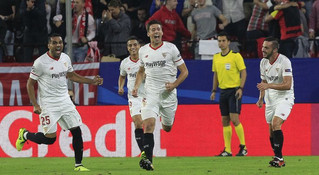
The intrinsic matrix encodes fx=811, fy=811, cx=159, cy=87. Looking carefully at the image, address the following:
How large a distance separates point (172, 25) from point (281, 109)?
5.22m

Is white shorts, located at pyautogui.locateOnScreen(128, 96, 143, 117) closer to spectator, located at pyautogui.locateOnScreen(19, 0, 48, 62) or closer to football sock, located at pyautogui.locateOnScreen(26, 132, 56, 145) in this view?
football sock, located at pyautogui.locateOnScreen(26, 132, 56, 145)

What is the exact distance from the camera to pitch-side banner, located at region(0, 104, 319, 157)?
16047 millimetres

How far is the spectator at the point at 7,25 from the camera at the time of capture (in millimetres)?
17969

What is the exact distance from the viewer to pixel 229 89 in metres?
15.4

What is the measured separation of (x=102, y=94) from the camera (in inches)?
692

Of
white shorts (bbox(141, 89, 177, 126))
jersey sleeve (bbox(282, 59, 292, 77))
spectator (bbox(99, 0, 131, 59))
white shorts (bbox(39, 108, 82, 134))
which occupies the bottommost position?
white shorts (bbox(39, 108, 82, 134))

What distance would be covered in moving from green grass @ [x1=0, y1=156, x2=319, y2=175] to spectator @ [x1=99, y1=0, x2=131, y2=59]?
3592 mm

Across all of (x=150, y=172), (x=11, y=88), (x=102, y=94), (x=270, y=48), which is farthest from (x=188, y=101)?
(x=150, y=172)

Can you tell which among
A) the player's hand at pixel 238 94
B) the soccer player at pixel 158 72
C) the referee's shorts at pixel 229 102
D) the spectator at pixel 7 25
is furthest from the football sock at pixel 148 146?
the spectator at pixel 7 25

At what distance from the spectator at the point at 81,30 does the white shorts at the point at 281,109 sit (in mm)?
5854

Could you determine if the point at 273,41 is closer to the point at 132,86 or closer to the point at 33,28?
the point at 132,86

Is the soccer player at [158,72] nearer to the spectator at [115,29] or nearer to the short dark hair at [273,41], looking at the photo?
the short dark hair at [273,41]

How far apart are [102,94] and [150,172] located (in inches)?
260

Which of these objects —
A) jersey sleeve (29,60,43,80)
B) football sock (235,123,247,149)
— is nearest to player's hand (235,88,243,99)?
football sock (235,123,247,149)
